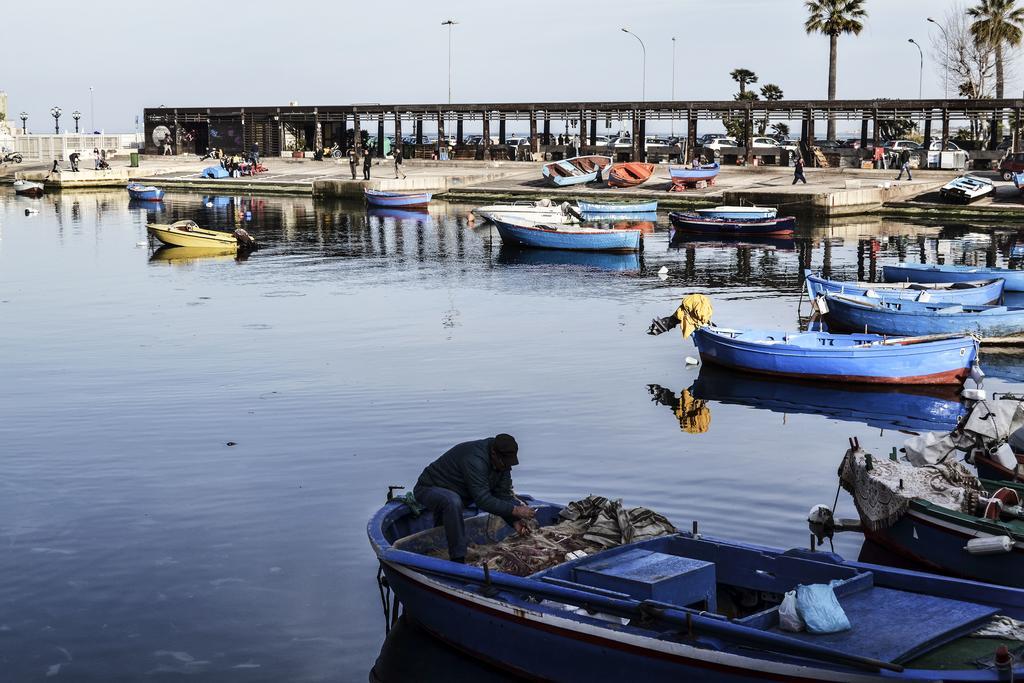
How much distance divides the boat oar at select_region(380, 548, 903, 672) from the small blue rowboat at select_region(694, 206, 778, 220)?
4913cm

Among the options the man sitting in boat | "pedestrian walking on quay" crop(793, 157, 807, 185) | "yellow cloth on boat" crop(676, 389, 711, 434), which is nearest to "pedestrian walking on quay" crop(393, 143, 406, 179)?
"pedestrian walking on quay" crop(793, 157, 807, 185)

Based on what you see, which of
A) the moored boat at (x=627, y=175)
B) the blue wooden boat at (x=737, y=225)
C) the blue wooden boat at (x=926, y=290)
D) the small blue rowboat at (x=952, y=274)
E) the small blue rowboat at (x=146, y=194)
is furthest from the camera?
the small blue rowboat at (x=146, y=194)

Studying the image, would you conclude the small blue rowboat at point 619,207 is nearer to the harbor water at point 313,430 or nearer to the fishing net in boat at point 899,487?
the harbor water at point 313,430

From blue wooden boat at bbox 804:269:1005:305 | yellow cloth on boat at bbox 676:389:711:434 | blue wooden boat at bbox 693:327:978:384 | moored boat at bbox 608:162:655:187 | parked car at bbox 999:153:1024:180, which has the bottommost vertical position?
yellow cloth on boat at bbox 676:389:711:434

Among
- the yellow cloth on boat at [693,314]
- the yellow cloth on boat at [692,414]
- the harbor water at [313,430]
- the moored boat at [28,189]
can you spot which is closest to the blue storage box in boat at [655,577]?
the harbor water at [313,430]

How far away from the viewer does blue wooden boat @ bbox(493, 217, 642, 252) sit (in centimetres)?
5119

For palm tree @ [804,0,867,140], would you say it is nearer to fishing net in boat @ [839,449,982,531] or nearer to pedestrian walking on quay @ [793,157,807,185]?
pedestrian walking on quay @ [793,157,807,185]

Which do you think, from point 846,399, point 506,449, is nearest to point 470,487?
point 506,449

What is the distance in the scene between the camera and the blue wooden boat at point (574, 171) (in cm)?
7706

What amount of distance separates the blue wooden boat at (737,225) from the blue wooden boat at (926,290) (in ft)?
77.7

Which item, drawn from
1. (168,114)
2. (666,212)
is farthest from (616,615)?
(168,114)

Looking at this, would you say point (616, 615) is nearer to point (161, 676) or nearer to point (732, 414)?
point (161, 676)

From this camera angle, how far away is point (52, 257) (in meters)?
50.2

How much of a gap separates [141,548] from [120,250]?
39281 mm
